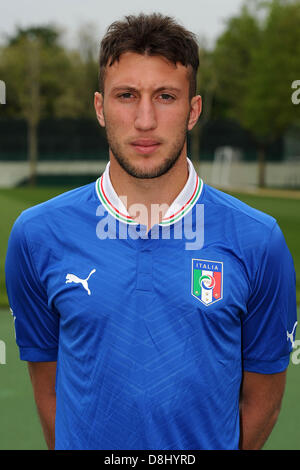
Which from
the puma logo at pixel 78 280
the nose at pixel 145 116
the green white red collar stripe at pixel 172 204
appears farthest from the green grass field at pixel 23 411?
the nose at pixel 145 116

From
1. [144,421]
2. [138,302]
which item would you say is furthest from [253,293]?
[144,421]

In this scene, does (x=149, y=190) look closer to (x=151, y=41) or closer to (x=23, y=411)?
(x=151, y=41)

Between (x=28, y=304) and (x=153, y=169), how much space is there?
0.77 m

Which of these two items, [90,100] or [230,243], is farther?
[90,100]

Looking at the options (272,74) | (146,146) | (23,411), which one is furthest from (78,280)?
(272,74)

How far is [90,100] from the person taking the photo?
1929 inches

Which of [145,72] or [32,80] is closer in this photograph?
[145,72]

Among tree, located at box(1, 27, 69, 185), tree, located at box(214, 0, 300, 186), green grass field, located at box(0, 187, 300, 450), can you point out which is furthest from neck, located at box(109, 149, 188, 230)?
tree, located at box(1, 27, 69, 185)

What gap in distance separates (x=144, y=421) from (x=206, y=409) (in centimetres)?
23

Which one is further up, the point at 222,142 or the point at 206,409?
the point at 206,409

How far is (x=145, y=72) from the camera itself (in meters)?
2.25

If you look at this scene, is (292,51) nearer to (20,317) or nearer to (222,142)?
(222,142)

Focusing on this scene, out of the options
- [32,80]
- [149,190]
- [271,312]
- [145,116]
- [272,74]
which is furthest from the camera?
[32,80]

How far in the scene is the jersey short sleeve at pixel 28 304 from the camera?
8.14 feet
